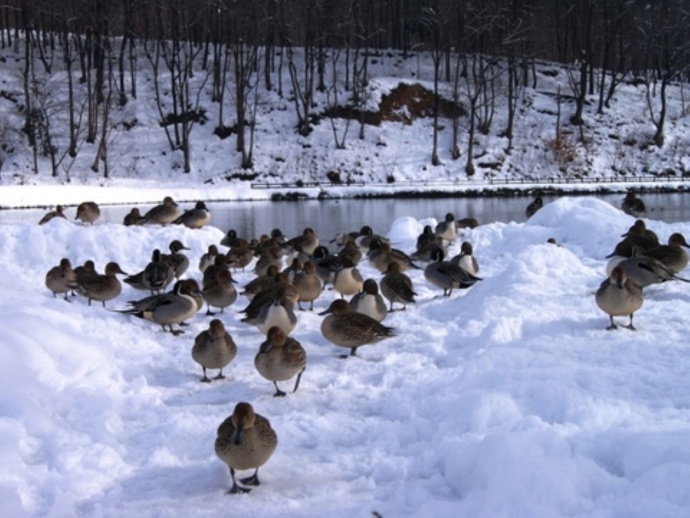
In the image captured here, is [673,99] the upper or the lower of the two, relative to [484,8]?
lower

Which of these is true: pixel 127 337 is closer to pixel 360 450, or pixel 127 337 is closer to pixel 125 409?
pixel 125 409

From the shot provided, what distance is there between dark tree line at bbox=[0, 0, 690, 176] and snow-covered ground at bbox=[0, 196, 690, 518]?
35.1 metres

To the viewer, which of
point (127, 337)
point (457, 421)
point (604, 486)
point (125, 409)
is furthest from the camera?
point (127, 337)

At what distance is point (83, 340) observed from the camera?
755cm

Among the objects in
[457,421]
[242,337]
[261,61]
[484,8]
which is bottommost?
[242,337]

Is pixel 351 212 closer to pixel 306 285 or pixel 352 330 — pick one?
pixel 306 285

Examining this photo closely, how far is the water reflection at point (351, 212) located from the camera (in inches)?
1032

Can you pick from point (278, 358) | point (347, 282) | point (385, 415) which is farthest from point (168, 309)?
point (385, 415)

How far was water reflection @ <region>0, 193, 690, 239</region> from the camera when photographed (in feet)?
86.0

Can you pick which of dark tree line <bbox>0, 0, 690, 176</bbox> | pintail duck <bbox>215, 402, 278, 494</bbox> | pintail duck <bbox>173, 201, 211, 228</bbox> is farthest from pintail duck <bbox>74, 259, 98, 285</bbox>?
dark tree line <bbox>0, 0, 690, 176</bbox>

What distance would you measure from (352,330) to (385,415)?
1.80 meters

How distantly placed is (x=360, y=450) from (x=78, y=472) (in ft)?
6.39

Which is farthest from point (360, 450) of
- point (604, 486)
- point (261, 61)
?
point (261, 61)

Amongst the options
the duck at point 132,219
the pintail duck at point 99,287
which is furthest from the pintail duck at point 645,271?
the duck at point 132,219
